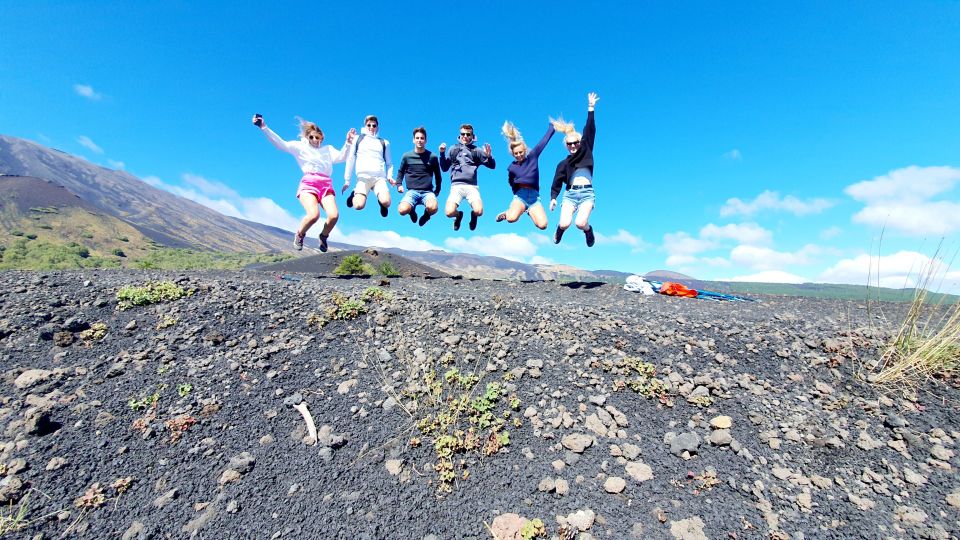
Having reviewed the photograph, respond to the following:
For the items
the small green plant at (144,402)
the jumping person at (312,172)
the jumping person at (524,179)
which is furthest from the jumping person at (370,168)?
the small green plant at (144,402)

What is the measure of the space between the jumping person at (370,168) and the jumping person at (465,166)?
1.51 meters

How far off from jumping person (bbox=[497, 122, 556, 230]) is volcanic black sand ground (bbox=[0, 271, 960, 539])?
453cm

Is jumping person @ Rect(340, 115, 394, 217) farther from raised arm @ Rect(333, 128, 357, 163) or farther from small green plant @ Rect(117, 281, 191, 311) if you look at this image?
small green plant @ Rect(117, 281, 191, 311)

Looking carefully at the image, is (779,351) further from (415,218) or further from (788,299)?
(415,218)

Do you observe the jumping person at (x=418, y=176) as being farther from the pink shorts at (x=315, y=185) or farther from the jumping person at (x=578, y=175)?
the jumping person at (x=578, y=175)

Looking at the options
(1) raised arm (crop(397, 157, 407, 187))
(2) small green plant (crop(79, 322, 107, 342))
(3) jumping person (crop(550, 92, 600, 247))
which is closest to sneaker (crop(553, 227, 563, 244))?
(3) jumping person (crop(550, 92, 600, 247))

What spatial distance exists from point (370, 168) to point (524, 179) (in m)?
3.78

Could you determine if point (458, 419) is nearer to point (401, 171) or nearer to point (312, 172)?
point (312, 172)

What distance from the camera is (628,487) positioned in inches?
118

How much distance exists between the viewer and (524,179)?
941 cm

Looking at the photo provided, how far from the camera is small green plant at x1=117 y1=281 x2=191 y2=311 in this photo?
5714mm

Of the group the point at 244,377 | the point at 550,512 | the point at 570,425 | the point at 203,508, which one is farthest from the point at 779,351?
the point at 244,377

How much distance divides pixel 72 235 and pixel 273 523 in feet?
449

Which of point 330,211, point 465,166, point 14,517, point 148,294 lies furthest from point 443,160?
point 14,517
